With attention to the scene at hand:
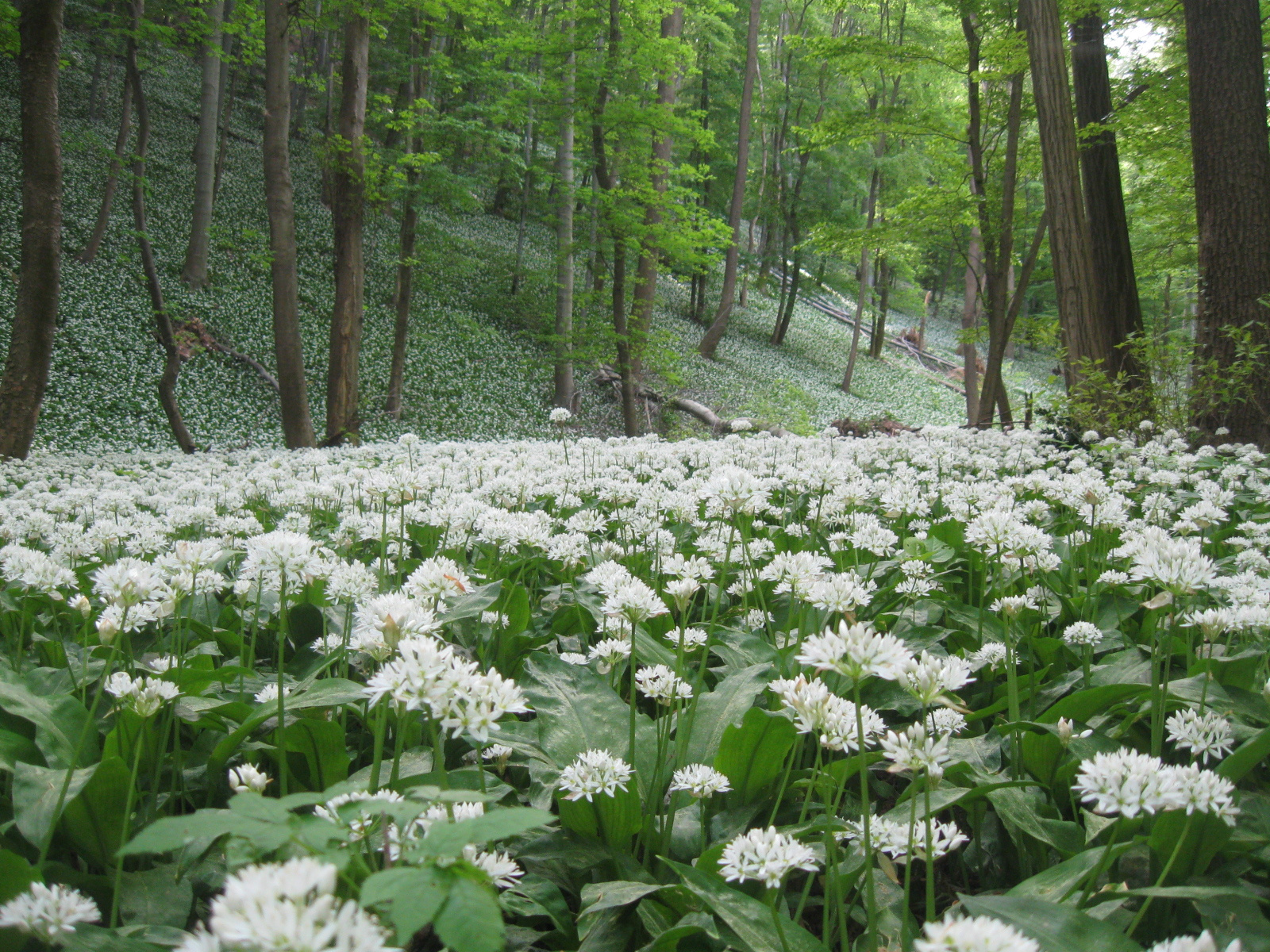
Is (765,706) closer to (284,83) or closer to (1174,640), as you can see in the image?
(1174,640)

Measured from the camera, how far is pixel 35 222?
648 centimetres

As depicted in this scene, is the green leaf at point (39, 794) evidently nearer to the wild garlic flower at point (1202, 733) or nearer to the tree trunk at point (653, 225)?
the wild garlic flower at point (1202, 733)

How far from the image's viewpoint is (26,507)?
11.5 feet

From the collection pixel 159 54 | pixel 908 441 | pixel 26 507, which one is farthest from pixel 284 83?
pixel 159 54

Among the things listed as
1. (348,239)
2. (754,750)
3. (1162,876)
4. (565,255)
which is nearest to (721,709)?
(754,750)

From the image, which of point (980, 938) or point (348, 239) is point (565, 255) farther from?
point (980, 938)

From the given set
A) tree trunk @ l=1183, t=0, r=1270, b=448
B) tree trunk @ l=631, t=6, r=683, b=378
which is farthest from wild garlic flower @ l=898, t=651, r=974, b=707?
tree trunk @ l=631, t=6, r=683, b=378

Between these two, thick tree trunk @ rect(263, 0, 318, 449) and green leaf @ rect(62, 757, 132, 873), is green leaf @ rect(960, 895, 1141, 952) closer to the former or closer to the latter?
green leaf @ rect(62, 757, 132, 873)

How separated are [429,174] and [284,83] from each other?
302cm

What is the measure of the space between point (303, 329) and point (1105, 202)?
14.9 meters

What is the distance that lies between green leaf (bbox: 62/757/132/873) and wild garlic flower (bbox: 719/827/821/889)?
1.13 metres

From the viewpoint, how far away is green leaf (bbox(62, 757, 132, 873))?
1314 millimetres

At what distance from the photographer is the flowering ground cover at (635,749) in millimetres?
916

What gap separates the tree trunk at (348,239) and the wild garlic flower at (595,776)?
31.1 ft
